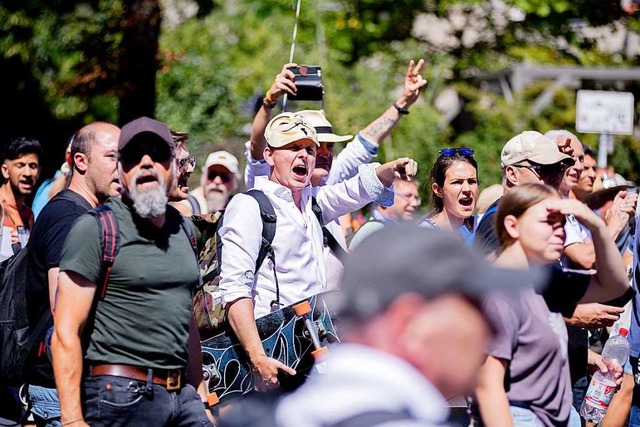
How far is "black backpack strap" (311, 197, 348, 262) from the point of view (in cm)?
651

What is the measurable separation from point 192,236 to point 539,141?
2039 mm

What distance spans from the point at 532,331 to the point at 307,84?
3274 mm

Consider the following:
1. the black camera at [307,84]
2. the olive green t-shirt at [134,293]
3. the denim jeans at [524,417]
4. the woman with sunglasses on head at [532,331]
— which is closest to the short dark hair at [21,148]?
the black camera at [307,84]

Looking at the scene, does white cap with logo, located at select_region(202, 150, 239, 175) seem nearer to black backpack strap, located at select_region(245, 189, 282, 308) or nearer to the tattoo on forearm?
the tattoo on forearm

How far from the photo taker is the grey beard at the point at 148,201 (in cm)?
479

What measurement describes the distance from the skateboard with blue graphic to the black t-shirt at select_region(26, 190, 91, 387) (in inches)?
37.1

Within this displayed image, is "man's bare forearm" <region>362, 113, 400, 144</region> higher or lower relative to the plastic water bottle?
higher

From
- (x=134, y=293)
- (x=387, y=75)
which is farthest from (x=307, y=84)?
(x=387, y=75)

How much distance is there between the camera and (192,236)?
17.0 feet

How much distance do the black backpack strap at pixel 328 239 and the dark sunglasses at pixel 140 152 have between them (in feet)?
5.48

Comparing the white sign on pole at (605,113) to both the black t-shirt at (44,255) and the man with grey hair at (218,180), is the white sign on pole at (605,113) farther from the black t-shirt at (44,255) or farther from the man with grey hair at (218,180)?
the black t-shirt at (44,255)

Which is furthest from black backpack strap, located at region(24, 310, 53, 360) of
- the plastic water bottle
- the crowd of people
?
the plastic water bottle

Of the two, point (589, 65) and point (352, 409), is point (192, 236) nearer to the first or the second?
point (352, 409)

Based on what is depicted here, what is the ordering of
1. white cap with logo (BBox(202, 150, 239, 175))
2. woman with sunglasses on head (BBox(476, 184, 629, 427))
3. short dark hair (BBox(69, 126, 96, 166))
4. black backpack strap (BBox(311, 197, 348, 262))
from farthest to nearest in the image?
white cap with logo (BBox(202, 150, 239, 175))
black backpack strap (BBox(311, 197, 348, 262))
short dark hair (BBox(69, 126, 96, 166))
woman with sunglasses on head (BBox(476, 184, 629, 427))
